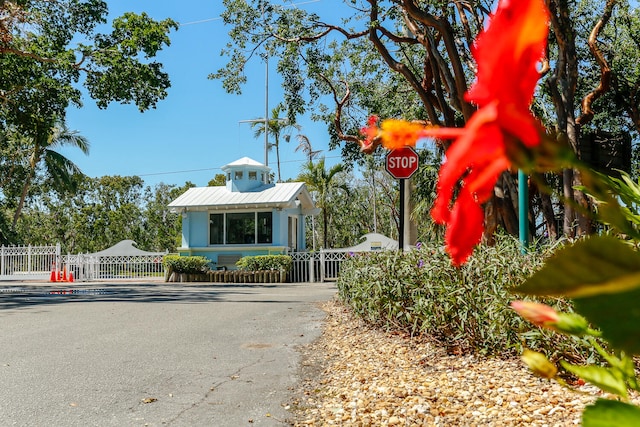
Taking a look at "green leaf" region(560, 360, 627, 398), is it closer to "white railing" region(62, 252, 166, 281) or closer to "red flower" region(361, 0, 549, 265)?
"red flower" region(361, 0, 549, 265)

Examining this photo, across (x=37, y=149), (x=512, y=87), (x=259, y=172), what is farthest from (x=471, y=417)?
(x=37, y=149)

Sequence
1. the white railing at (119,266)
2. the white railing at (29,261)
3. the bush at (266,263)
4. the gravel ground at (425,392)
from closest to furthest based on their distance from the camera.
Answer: the gravel ground at (425,392) < the bush at (266,263) < the white railing at (29,261) < the white railing at (119,266)

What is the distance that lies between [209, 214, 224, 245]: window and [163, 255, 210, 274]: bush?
5.05 feet

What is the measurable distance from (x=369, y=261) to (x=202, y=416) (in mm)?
3714

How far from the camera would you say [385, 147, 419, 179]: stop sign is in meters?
6.41

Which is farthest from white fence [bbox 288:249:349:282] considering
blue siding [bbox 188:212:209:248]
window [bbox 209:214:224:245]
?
blue siding [bbox 188:212:209:248]

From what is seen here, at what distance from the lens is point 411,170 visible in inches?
255

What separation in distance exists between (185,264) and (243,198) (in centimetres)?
335

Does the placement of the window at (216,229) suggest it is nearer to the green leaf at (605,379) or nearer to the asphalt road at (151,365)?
the asphalt road at (151,365)

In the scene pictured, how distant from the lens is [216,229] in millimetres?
21797

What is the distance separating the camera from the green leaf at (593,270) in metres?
0.32

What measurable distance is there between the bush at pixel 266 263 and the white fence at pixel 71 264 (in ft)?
14.9

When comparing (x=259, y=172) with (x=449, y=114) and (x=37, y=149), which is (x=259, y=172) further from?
(x=449, y=114)

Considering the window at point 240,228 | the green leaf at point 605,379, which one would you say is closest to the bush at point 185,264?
the window at point 240,228
